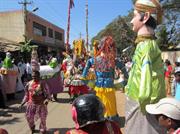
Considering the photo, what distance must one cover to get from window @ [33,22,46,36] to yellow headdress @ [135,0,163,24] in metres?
45.9

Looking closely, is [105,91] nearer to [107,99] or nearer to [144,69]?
[107,99]

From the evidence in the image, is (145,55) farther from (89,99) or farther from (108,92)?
(108,92)

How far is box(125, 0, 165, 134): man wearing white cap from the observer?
397 cm

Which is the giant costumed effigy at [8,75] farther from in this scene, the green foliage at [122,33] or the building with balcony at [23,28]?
the green foliage at [122,33]

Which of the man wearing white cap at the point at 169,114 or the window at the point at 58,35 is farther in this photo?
the window at the point at 58,35

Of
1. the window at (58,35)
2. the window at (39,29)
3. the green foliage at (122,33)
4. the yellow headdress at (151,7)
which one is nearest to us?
the yellow headdress at (151,7)

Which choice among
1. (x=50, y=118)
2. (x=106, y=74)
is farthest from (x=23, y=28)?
(x=106, y=74)

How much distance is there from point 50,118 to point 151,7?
21.9ft

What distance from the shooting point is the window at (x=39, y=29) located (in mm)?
50000

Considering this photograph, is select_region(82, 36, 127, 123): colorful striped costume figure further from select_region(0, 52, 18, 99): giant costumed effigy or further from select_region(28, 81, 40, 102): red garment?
select_region(0, 52, 18, 99): giant costumed effigy

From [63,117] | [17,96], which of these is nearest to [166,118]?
[63,117]

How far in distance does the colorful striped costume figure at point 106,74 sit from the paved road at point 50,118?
1.23m

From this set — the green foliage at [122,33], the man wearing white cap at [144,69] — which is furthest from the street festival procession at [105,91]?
the green foliage at [122,33]

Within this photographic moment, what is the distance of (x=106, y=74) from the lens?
806 cm
